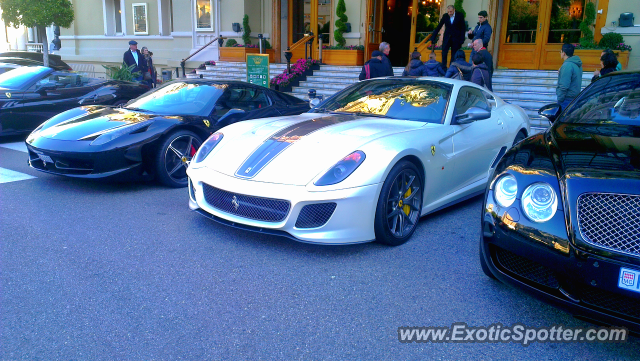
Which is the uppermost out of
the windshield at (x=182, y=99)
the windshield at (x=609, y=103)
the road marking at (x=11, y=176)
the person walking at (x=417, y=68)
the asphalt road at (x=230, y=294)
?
the person walking at (x=417, y=68)

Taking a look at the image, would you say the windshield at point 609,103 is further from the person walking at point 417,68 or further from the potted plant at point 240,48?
the potted plant at point 240,48

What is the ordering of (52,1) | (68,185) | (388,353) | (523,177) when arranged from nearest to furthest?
(388,353) → (523,177) → (68,185) → (52,1)

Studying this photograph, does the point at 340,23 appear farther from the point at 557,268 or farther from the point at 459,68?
the point at 557,268

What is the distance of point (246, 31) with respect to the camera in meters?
15.7

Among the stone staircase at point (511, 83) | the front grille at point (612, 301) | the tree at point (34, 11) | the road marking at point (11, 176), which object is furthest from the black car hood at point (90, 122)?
the tree at point (34, 11)

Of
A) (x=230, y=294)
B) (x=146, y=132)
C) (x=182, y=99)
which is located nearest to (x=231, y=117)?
(x=182, y=99)

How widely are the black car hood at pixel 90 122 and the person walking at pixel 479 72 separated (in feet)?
16.1

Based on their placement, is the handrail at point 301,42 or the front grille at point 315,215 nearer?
the front grille at point 315,215

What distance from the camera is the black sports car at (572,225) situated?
229cm

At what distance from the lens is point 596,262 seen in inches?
90.6

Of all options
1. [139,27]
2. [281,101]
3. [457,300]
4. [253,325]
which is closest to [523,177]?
[457,300]

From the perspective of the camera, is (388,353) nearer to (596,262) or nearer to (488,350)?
(488,350)

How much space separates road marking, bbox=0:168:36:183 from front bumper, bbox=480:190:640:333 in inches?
209

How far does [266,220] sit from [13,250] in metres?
1.88
